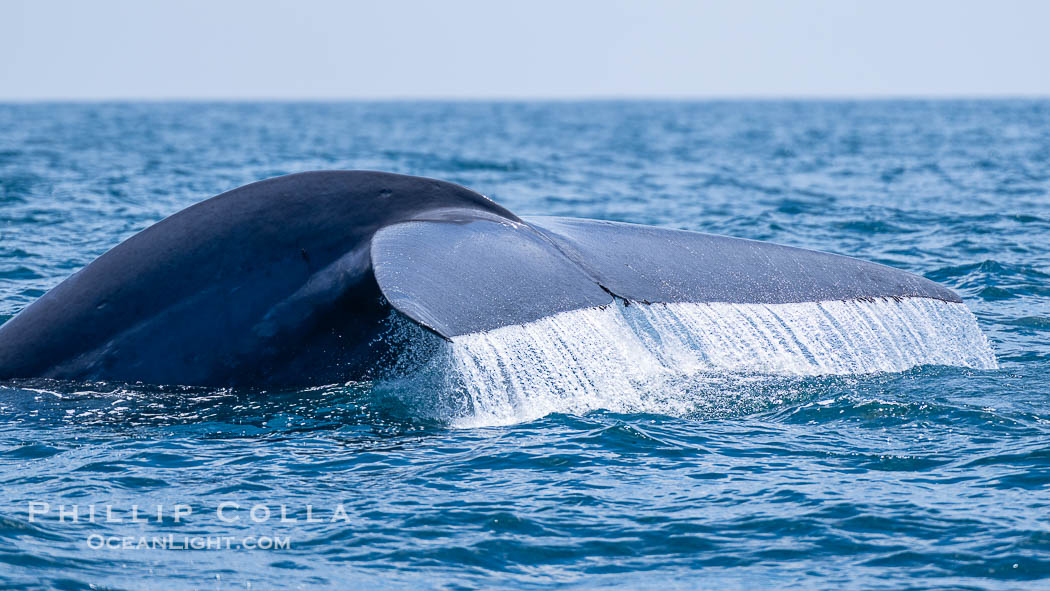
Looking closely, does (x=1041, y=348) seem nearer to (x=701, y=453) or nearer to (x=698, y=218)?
(x=701, y=453)

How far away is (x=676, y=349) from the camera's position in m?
6.97

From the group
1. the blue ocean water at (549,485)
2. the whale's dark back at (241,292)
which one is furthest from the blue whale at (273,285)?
the blue ocean water at (549,485)

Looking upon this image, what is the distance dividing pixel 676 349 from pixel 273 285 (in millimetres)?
2222

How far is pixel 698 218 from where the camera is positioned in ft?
60.4

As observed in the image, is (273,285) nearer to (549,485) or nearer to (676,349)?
(549,485)

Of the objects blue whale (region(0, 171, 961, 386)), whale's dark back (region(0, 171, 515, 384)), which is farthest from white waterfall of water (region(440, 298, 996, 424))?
A: whale's dark back (region(0, 171, 515, 384))

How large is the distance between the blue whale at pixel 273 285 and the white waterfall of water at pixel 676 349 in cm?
24

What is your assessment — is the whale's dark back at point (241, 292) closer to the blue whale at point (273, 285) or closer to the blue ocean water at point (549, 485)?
the blue whale at point (273, 285)

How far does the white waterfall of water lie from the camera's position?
6.18m

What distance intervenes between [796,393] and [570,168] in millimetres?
22323

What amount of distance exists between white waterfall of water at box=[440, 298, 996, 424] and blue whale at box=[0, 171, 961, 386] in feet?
0.79

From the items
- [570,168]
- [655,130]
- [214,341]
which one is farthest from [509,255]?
[655,130]

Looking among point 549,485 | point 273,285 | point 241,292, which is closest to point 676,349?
point 549,485

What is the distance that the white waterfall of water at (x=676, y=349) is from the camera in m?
6.18
